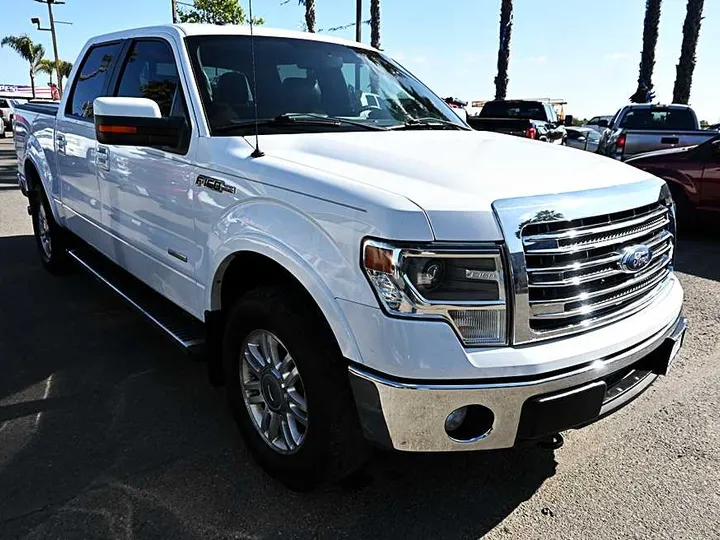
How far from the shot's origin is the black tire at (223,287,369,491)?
91.2 inches

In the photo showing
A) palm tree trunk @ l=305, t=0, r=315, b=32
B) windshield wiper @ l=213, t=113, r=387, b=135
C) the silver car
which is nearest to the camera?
windshield wiper @ l=213, t=113, r=387, b=135

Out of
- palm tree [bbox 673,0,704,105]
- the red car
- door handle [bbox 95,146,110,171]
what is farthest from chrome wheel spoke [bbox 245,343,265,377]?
palm tree [bbox 673,0,704,105]

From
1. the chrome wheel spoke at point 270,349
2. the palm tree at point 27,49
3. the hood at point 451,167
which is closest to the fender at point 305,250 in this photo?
the hood at point 451,167

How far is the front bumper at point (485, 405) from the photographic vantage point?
6.85 ft

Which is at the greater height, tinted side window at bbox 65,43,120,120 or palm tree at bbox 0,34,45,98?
palm tree at bbox 0,34,45,98

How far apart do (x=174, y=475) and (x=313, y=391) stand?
3.06 feet

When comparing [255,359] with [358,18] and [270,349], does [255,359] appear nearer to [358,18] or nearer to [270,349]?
[270,349]

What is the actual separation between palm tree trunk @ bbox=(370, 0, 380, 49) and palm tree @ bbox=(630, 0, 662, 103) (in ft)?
29.3

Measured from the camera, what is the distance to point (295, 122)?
10.5 ft

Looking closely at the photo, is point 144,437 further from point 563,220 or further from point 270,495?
point 563,220

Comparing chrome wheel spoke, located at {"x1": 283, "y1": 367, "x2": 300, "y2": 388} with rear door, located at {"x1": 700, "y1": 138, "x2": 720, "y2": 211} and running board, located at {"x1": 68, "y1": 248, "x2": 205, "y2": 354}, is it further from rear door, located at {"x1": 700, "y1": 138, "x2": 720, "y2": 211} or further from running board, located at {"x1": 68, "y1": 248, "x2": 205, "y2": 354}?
rear door, located at {"x1": 700, "y1": 138, "x2": 720, "y2": 211}

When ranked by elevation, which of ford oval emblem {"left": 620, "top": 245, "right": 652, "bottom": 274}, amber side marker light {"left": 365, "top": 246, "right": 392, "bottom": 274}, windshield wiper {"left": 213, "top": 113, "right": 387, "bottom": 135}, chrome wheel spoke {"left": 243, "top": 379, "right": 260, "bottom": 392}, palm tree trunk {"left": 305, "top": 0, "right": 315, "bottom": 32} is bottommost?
chrome wheel spoke {"left": 243, "top": 379, "right": 260, "bottom": 392}

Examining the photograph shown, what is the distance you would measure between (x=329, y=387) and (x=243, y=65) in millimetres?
1961

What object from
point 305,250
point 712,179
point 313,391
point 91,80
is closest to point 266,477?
point 313,391
